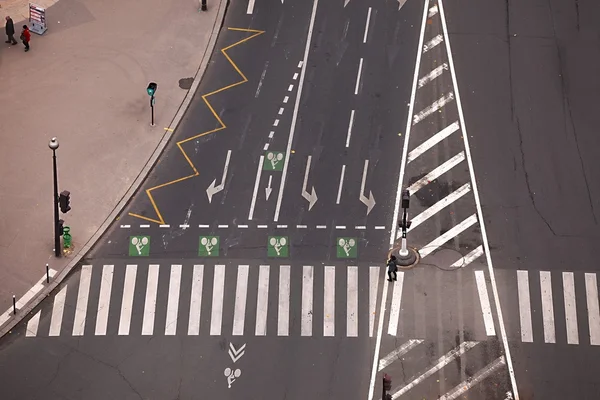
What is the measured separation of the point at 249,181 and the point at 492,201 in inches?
465

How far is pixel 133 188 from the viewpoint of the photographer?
71625mm

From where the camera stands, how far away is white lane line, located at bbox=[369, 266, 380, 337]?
66688 millimetres

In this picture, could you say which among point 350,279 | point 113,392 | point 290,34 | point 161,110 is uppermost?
point 290,34

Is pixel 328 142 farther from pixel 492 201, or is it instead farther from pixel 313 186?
pixel 492 201

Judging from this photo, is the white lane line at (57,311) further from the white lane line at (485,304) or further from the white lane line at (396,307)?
the white lane line at (485,304)

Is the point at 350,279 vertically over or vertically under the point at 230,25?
Result: under

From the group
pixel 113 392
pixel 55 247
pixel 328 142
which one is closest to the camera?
pixel 113 392

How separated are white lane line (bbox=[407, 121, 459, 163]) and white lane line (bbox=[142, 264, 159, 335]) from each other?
14.1 metres

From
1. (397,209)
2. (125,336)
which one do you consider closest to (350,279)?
(397,209)

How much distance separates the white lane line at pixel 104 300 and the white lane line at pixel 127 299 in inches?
27.1

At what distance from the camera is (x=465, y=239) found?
70.1m

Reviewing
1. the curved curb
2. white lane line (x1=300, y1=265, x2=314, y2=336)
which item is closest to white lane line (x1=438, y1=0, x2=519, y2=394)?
white lane line (x1=300, y1=265, x2=314, y2=336)

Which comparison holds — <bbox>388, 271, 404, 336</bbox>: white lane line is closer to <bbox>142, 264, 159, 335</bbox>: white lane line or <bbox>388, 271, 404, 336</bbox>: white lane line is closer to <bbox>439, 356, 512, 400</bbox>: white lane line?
<bbox>439, 356, 512, 400</bbox>: white lane line

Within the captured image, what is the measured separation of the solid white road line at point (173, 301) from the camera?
66312 millimetres
